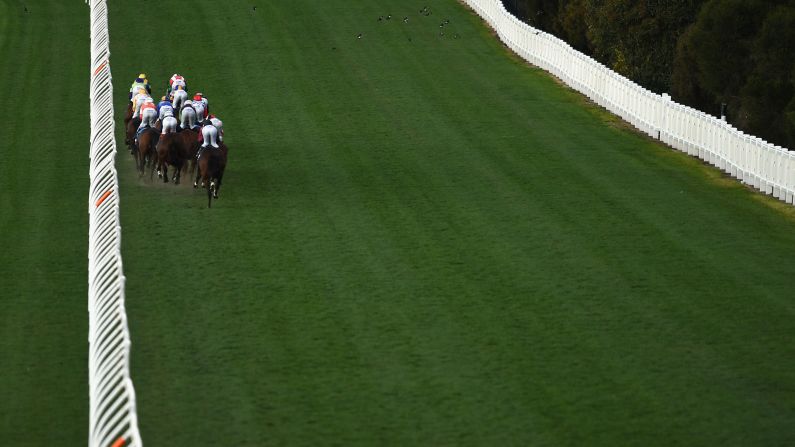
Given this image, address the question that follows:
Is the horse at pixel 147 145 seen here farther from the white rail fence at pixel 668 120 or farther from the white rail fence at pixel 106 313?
the white rail fence at pixel 668 120

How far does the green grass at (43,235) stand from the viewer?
45.5 ft

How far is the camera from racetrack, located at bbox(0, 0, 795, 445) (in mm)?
13680

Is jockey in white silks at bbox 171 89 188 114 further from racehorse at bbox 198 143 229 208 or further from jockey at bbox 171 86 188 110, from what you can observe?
racehorse at bbox 198 143 229 208

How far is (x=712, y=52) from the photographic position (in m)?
29.1

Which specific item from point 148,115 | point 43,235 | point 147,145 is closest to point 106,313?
point 43,235

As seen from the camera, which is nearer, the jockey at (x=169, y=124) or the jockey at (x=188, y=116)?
the jockey at (x=169, y=124)

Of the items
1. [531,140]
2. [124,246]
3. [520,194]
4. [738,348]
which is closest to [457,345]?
[738,348]

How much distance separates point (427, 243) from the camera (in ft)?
65.1

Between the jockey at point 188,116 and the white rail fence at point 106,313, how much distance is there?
3.65ft

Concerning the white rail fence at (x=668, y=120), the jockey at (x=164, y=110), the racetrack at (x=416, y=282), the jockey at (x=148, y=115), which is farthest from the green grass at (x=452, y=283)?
the jockey at (x=164, y=110)

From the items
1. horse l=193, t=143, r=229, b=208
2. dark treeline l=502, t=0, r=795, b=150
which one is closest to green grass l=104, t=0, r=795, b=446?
horse l=193, t=143, r=229, b=208

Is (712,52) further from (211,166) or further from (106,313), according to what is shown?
(106,313)

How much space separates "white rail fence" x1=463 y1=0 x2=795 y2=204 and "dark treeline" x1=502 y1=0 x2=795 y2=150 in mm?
1522

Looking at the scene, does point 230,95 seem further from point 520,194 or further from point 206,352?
point 206,352
